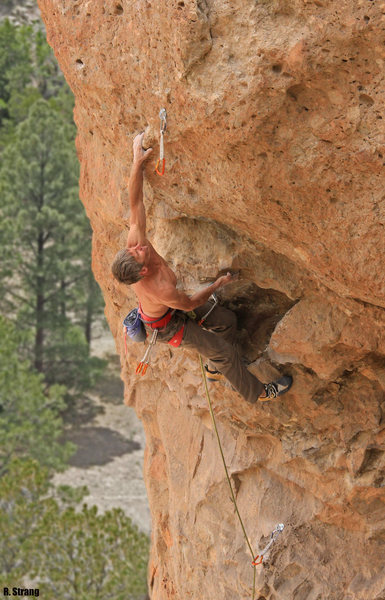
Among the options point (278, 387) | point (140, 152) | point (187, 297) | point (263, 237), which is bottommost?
point (278, 387)

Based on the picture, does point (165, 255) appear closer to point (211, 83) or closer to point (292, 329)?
point (292, 329)

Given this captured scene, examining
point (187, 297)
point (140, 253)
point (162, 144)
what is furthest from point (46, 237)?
point (162, 144)

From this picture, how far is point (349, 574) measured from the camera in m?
4.40

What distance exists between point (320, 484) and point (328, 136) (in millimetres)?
2496

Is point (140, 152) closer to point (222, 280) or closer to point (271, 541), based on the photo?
A: point (222, 280)

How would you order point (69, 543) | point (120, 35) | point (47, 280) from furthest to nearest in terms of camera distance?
1. point (47, 280)
2. point (69, 543)
3. point (120, 35)

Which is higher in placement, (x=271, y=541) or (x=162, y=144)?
(x=162, y=144)

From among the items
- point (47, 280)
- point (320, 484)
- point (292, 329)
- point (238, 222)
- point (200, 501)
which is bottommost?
point (47, 280)

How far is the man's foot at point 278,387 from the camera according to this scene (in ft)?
14.1

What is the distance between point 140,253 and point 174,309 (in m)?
0.59

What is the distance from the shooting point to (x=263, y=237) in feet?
A: 12.0

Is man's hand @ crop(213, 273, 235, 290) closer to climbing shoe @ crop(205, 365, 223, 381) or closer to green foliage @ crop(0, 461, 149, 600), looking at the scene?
climbing shoe @ crop(205, 365, 223, 381)

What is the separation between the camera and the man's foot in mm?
4285

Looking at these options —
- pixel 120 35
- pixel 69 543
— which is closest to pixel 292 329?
pixel 120 35
